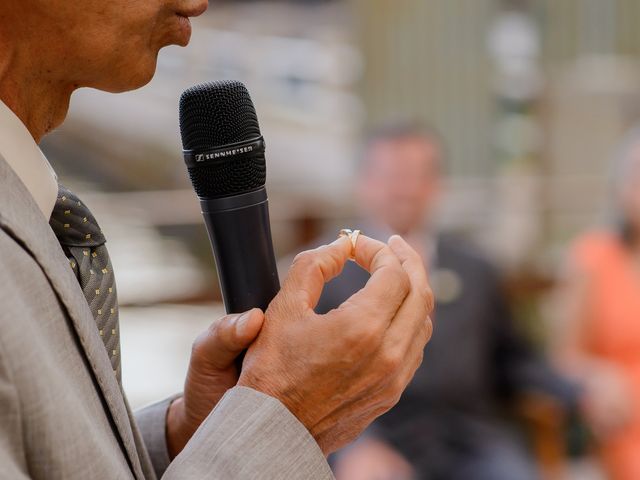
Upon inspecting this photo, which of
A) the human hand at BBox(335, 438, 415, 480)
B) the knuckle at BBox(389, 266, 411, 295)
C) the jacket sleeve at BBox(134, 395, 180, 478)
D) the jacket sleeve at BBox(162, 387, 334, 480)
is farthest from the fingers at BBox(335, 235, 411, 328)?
the human hand at BBox(335, 438, 415, 480)

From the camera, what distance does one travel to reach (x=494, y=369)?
2842 millimetres

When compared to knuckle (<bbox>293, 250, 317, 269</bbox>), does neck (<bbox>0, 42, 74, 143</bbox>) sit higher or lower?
higher

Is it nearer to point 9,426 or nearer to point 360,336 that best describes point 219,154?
point 360,336

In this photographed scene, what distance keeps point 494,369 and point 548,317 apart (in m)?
1.20

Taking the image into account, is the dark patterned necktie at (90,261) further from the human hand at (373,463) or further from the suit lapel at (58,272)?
the human hand at (373,463)

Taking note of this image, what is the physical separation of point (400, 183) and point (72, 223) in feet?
6.80

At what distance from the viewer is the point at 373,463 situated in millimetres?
2623

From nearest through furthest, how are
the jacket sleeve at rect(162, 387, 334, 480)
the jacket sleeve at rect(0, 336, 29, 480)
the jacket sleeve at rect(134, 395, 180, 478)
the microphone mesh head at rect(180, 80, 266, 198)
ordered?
the jacket sleeve at rect(0, 336, 29, 480), the jacket sleeve at rect(162, 387, 334, 480), the microphone mesh head at rect(180, 80, 266, 198), the jacket sleeve at rect(134, 395, 180, 478)

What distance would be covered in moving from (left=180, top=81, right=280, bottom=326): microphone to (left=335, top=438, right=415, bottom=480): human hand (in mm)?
1778

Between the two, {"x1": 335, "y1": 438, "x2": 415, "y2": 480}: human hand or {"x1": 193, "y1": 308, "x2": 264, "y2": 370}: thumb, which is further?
{"x1": 335, "y1": 438, "x2": 415, "y2": 480}: human hand

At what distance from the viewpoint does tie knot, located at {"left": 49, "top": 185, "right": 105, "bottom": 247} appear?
3.06 ft

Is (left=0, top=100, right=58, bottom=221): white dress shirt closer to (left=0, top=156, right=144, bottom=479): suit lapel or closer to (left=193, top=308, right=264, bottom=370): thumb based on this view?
(left=0, top=156, right=144, bottom=479): suit lapel

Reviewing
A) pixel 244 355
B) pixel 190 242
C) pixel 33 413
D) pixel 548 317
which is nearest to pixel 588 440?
pixel 548 317

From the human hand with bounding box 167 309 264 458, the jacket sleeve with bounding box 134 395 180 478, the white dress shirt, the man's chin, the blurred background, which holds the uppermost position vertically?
the man's chin
